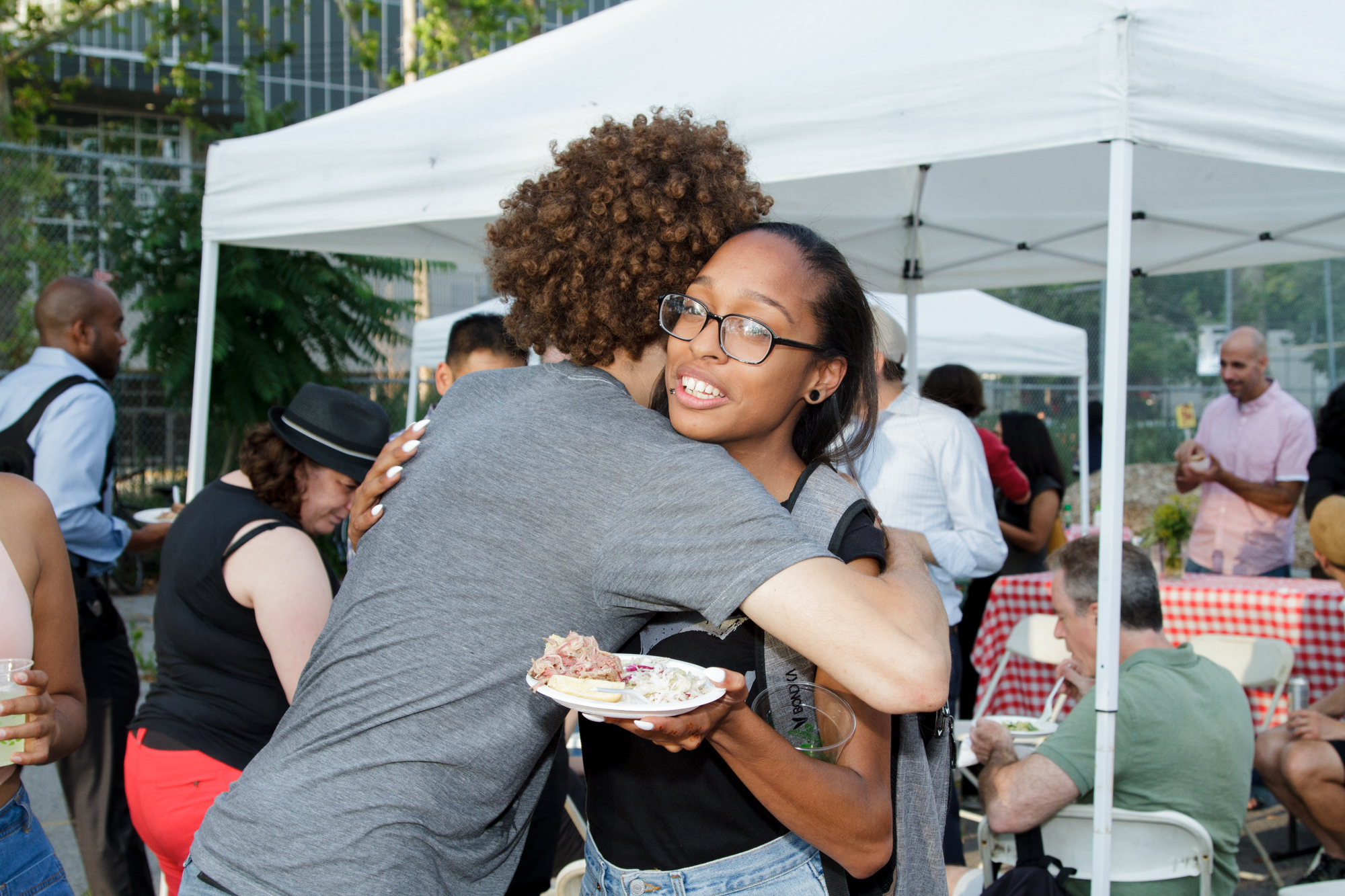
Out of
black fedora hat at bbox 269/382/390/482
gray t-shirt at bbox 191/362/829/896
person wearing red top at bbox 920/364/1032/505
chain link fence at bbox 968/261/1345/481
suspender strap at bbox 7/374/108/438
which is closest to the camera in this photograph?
gray t-shirt at bbox 191/362/829/896

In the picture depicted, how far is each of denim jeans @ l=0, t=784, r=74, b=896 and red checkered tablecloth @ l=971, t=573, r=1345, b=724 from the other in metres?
4.25

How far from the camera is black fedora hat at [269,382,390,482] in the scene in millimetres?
2486

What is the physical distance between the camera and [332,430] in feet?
8.27

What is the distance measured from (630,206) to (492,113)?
218 centimetres

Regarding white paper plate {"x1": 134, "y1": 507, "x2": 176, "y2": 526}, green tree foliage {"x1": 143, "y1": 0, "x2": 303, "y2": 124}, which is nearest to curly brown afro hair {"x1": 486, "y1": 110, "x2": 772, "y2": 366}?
white paper plate {"x1": 134, "y1": 507, "x2": 176, "y2": 526}

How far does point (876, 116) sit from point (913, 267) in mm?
3474

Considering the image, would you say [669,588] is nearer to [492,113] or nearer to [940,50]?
[940,50]

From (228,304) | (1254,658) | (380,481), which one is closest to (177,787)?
(380,481)

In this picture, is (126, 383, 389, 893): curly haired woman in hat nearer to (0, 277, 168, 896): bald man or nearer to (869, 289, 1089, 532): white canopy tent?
(0, 277, 168, 896): bald man

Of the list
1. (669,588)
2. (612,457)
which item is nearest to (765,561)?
(669,588)

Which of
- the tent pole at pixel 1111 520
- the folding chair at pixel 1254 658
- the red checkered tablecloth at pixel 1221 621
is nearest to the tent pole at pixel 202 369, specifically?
the tent pole at pixel 1111 520

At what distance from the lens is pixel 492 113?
3.36 m

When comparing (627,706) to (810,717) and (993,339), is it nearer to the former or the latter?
(810,717)

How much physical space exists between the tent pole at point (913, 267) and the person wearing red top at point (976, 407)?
17 cm
